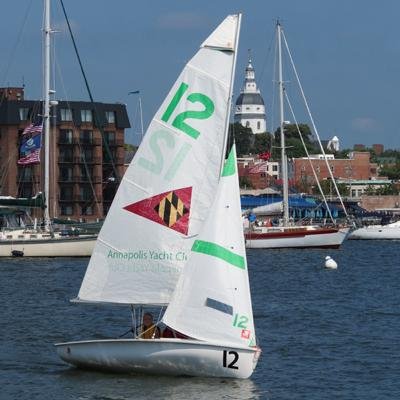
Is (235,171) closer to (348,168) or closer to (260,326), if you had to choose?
(260,326)

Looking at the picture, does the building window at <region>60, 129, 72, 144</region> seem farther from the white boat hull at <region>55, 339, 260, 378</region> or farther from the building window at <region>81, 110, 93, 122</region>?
the white boat hull at <region>55, 339, 260, 378</region>

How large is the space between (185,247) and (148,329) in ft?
5.78

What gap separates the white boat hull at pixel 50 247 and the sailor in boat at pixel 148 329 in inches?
1541

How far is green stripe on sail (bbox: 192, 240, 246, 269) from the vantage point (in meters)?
24.3

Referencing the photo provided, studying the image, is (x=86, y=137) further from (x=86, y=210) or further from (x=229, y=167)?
(x=229, y=167)

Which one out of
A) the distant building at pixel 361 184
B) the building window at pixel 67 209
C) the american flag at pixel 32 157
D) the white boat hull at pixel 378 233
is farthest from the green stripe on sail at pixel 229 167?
Result: the distant building at pixel 361 184

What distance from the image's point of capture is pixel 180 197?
24.4 m

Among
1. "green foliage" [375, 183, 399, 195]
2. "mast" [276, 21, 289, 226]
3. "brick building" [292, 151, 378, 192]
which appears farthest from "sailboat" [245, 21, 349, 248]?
"green foliage" [375, 183, 399, 195]

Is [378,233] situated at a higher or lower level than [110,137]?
lower

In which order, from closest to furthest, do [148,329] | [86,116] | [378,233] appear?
[148,329] < [378,233] < [86,116]

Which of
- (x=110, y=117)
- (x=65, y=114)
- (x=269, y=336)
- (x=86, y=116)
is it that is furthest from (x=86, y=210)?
(x=269, y=336)

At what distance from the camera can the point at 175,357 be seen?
24.3 meters

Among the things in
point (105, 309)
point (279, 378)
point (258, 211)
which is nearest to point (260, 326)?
point (105, 309)

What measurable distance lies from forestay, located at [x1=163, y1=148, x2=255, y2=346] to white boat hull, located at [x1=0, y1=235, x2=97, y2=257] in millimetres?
39896
